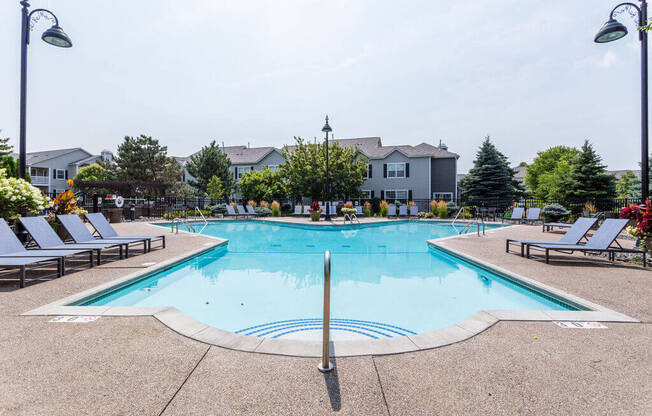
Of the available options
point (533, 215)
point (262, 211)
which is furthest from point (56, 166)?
point (533, 215)

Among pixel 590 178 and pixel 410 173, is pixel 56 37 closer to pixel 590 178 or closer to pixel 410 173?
pixel 410 173

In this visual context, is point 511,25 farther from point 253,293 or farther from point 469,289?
point 253,293

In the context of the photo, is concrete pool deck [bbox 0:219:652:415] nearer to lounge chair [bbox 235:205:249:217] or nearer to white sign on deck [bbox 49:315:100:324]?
white sign on deck [bbox 49:315:100:324]

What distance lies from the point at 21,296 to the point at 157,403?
12.1 ft

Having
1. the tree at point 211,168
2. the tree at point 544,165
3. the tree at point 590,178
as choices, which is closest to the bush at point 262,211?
the tree at point 211,168

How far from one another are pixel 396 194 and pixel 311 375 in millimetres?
28385

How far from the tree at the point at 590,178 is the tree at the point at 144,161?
117ft

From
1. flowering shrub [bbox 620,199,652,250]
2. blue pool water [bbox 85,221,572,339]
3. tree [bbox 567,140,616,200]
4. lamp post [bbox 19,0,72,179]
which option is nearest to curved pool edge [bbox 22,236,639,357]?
blue pool water [bbox 85,221,572,339]

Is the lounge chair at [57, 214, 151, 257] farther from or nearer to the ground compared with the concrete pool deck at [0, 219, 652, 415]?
farther from the ground

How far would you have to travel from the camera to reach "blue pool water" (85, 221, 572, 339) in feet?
14.6

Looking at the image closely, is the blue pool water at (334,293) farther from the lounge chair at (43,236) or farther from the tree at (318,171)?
the tree at (318,171)

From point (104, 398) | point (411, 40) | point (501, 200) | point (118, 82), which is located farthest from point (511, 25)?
point (501, 200)

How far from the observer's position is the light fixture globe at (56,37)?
23.0ft

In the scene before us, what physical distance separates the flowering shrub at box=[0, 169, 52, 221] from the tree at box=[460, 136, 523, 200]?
2776 centimetres
